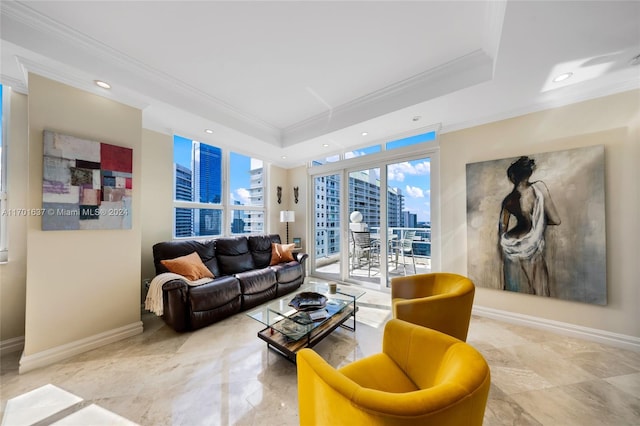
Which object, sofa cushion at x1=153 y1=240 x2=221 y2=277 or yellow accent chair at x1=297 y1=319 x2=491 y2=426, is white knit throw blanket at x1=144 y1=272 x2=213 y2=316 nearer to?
sofa cushion at x1=153 y1=240 x2=221 y2=277

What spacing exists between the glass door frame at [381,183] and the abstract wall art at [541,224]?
43cm

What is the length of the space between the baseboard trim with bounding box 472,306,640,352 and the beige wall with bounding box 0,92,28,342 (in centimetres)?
513

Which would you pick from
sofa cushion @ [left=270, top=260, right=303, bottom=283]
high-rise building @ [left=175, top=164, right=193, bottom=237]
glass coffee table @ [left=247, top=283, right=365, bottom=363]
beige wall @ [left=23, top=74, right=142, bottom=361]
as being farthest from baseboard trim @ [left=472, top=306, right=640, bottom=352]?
high-rise building @ [left=175, top=164, right=193, bottom=237]

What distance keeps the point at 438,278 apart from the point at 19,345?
4198mm

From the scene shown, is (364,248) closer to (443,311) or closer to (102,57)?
(443,311)

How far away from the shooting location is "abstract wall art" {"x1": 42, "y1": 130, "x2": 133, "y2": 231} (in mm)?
2010

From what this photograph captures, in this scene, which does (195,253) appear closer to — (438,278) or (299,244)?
(299,244)

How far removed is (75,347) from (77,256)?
33.7 inches

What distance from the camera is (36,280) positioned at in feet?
6.40

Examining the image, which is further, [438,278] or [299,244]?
[299,244]

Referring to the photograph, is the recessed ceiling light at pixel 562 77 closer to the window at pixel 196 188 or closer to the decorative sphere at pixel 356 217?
the decorative sphere at pixel 356 217

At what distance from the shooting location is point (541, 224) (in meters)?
2.51

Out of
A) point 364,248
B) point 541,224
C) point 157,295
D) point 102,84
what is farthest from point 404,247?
point 102,84

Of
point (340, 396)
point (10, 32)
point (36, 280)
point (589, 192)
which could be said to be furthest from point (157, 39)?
point (589, 192)
